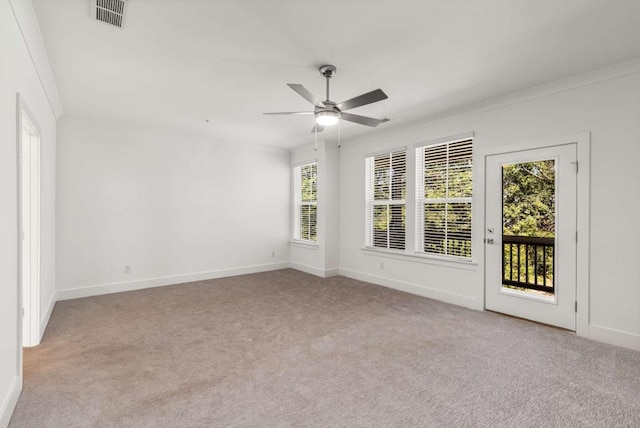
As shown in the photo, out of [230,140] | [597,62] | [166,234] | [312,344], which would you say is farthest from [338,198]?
[597,62]

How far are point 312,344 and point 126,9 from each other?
303cm

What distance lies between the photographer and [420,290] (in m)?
4.79

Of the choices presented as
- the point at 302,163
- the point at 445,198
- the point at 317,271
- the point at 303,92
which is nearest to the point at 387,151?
the point at 445,198

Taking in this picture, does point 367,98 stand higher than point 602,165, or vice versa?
point 367,98

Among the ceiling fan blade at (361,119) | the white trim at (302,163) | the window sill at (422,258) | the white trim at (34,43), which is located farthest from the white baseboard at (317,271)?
the white trim at (34,43)

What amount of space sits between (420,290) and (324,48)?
3604 mm

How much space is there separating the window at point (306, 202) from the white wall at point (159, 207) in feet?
0.81

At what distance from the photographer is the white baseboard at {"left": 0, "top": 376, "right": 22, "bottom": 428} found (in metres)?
1.83

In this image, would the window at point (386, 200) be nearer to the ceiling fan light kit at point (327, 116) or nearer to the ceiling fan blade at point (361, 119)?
the ceiling fan blade at point (361, 119)

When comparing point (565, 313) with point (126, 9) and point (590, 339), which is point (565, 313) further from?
point (126, 9)

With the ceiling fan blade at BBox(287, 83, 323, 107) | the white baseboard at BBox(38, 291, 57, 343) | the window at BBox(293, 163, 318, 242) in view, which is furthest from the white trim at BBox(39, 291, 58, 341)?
the window at BBox(293, 163, 318, 242)

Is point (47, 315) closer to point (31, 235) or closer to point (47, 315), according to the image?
point (47, 315)

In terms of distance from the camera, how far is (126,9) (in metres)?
2.16

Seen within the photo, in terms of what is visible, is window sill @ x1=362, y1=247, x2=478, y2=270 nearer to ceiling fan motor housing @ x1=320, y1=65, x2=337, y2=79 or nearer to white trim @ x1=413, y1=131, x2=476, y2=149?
white trim @ x1=413, y1=131, x2=476, y2=149
